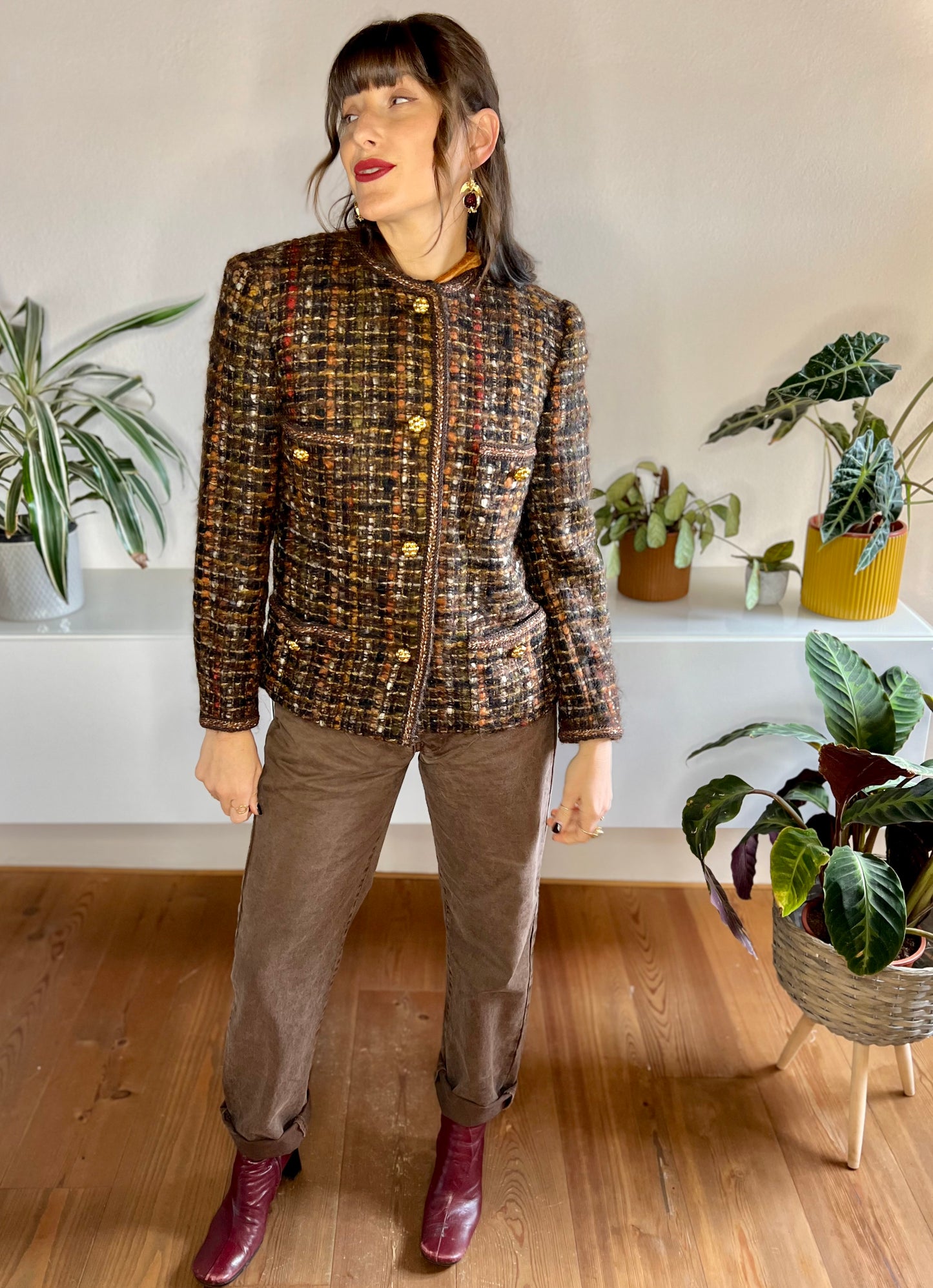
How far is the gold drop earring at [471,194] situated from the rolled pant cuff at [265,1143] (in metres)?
1.18

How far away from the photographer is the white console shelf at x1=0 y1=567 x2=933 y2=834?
193cm

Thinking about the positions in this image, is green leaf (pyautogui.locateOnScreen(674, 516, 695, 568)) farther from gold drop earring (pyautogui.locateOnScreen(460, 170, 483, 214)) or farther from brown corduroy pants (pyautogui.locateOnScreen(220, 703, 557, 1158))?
gold drop earring (pyautogui.locateOnScreen(460, 170, 483, 214))

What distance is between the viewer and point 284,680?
1325 millimetres

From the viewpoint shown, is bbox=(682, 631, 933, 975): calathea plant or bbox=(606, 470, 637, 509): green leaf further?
bbox=(606, 470, 637, 509): green leaf

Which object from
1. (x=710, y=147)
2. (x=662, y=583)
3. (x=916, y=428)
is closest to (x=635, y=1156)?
(x=662, y=583)

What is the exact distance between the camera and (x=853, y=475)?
1.79 m

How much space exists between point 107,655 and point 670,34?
1462 mm

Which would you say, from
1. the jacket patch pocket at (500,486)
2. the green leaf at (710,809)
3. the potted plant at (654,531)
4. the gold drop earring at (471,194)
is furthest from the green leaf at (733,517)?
the gold drop earring at (471,194)

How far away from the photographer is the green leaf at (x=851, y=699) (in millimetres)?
1649

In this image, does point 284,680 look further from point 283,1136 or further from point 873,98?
point 873,98

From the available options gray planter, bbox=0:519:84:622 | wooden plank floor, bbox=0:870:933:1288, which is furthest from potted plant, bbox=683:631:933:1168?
gray planter, bbox=0:519:84:622

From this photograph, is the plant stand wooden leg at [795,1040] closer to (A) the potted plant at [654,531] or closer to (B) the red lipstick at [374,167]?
(A) the potted plant at [654,531]

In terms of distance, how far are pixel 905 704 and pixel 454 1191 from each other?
1000 millimetres

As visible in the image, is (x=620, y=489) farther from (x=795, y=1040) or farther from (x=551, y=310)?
(x=795, y=1040)
